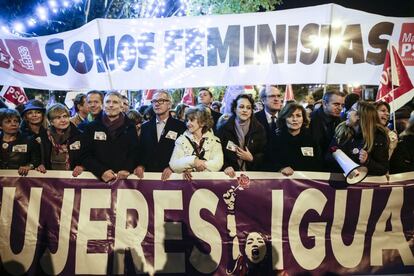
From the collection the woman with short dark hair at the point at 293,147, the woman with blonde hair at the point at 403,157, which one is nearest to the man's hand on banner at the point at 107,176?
the woman with short dark hair at the point at 293,147

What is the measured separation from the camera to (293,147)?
15.8 ft

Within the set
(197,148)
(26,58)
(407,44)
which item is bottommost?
(197,148)

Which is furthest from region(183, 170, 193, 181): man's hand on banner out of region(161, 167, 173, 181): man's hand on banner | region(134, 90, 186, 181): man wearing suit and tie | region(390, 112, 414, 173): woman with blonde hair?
region(390, 112, 414, 173): woman with blonde hair

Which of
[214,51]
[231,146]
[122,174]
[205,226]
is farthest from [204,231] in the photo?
[214,51]

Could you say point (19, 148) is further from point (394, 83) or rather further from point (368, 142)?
point (394, 83)

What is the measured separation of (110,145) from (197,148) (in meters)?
1.01

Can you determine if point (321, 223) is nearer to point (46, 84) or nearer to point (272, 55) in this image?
point (272, 55)

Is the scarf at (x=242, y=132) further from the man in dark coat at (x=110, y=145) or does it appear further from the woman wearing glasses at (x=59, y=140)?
the woman wearing glasses at (x=59, y=140)

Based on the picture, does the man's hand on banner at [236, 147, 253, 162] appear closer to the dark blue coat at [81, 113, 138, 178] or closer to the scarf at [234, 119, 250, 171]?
the scarf at [234, 119, 250, 171]

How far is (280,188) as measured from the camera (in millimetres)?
4789

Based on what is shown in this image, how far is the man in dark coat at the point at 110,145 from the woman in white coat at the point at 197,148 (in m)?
0.58

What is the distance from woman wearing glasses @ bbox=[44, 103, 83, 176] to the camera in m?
4.95

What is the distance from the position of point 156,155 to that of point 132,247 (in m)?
1.09

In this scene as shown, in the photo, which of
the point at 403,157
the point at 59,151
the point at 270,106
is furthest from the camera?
the point at 270,106
